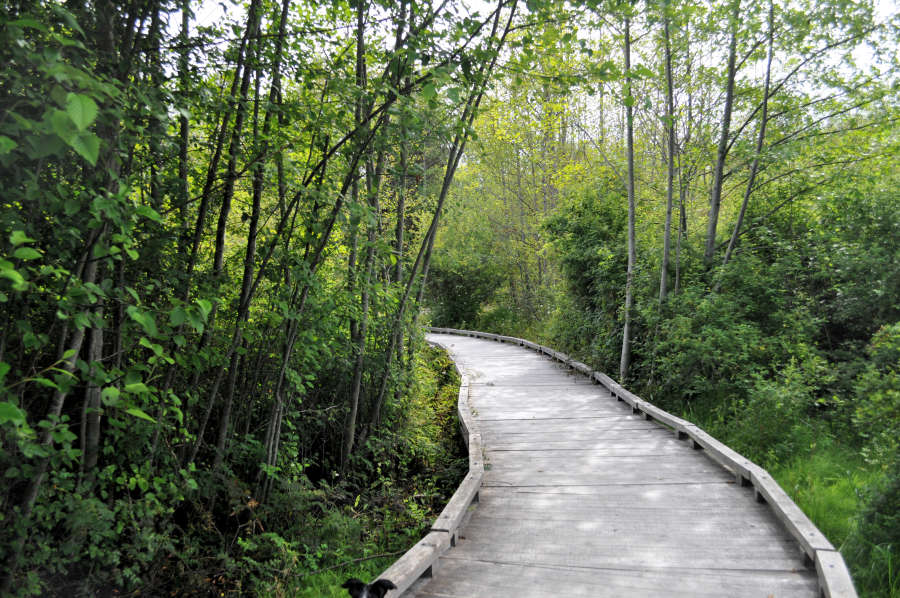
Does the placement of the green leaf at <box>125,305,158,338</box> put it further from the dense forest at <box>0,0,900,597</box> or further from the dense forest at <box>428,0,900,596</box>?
the dense forest at <box>428,0,900,596</box>

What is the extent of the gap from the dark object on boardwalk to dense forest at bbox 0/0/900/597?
1.16 m

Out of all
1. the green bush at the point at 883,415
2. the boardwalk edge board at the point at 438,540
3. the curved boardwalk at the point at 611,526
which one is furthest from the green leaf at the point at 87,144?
the green bush at the point at 883,415

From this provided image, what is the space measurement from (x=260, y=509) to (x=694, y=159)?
781cm

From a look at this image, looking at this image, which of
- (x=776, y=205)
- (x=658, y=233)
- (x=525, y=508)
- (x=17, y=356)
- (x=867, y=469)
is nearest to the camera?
(x=17, y=356)

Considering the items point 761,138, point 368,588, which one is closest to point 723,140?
point 761,138

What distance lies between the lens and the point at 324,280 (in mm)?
4418

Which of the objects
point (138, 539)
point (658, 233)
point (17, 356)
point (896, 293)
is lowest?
point (138, 539)

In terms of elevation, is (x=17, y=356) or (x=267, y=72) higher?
(x=267, y=72)

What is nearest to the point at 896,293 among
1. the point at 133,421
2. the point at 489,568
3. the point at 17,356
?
the point at 489,568

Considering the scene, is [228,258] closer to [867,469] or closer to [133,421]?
[133,421]

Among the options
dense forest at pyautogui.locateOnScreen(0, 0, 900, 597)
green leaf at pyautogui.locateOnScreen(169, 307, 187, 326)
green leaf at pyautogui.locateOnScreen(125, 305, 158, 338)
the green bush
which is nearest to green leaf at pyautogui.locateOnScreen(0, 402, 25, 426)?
dense forest at pyautogui.locateOnScreen(0, 0, 900, 597)

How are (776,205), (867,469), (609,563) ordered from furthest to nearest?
1. (776,205)
2. (867,469)
3. (609,563)

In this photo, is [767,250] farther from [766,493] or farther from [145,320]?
[145,320]

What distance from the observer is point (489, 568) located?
10.1ft
